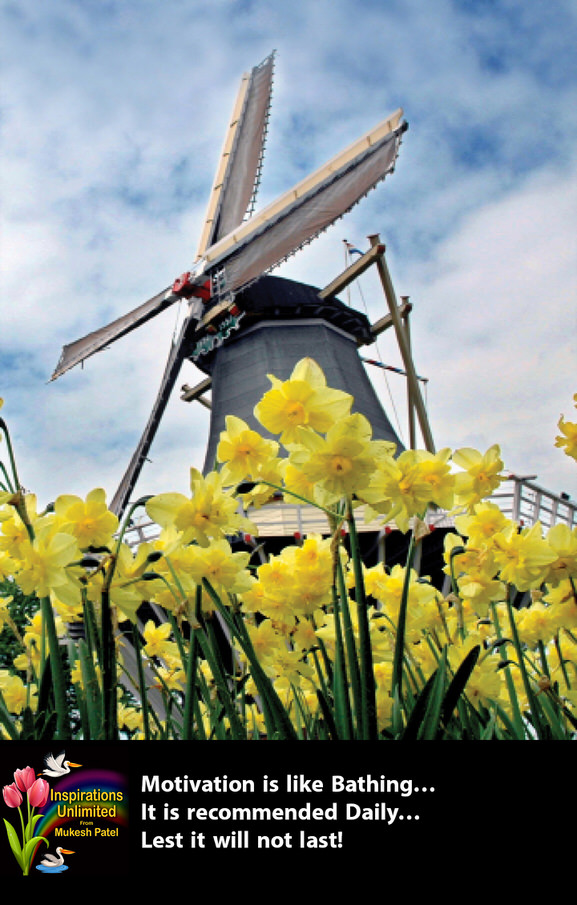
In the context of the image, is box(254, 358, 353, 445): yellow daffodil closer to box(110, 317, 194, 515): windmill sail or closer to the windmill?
the windmill

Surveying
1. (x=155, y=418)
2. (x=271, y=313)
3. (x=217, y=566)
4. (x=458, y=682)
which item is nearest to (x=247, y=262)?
(x=271, y=313)

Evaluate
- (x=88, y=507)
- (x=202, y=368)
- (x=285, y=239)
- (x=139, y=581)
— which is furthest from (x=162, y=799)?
(x=202, y=368)

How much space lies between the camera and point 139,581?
1033mm

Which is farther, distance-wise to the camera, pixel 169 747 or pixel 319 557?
pixel 319 557

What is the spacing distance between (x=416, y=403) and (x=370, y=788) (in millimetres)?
10554

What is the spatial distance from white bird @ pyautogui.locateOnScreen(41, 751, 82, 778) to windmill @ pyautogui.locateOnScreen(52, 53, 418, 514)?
38.9ft

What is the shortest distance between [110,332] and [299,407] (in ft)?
52.5

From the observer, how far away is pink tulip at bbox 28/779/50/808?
0.84 m

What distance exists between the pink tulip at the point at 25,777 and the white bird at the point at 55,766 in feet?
0.05

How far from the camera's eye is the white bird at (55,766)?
859 mm

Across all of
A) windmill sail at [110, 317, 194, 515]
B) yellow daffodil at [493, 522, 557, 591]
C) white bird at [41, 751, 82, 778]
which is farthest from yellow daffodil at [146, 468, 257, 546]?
windmill sail at [110, 317, 194, 515]

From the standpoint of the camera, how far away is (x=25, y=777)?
0.86 metres

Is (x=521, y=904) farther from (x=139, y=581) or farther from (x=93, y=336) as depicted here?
(x=93, y=336)

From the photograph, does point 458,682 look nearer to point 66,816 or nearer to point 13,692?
point 66,816
